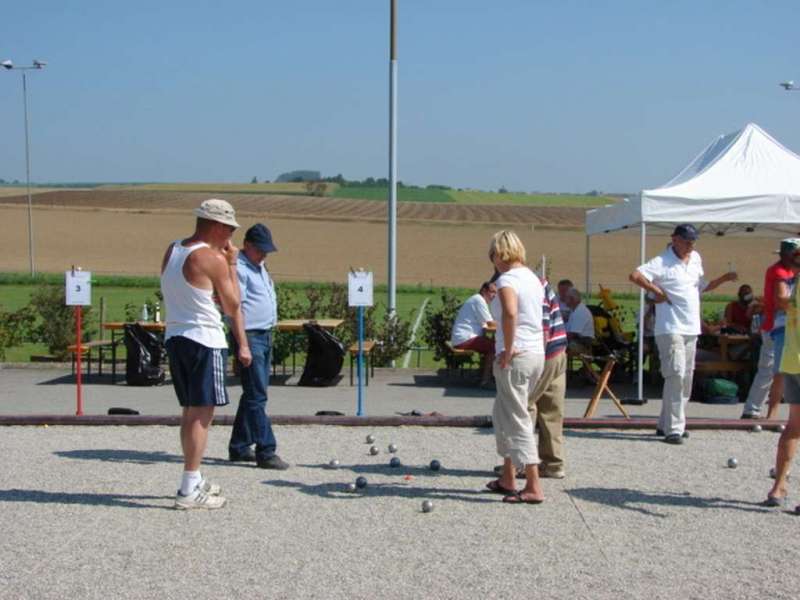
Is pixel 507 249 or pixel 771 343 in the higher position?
pixel 507 249

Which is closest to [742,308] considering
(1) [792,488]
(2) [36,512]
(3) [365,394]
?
(3) [365,394]

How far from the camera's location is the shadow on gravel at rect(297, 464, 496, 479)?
7.55 metres

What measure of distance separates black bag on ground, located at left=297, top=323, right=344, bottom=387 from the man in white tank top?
20.5 ft

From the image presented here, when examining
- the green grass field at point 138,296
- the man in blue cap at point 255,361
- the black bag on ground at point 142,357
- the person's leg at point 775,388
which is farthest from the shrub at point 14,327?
the person's leg at point 775,388

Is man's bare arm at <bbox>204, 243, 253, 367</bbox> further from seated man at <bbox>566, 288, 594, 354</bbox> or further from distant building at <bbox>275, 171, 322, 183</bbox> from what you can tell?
distant building at <bbox>275, 171, 322, 183</bbox>

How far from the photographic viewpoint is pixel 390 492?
6.95 metres

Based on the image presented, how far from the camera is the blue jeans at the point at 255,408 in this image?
299 inches

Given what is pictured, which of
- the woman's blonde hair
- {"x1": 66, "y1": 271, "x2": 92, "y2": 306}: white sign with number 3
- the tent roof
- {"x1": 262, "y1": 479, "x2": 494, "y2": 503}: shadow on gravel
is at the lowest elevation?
{"x1": 262, "y1": 479, "x2": 494, "y2": 503}: shadow on gravel

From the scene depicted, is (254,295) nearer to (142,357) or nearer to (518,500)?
(518,500)

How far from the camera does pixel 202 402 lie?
6.25 m

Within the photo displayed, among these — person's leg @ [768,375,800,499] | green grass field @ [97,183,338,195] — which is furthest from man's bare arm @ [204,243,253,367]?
green grass field @ [97,183,338,195]

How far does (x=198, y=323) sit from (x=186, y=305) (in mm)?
129

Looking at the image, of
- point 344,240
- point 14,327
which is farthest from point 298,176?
point 14,327

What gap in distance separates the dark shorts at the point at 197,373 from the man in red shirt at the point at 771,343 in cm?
465
